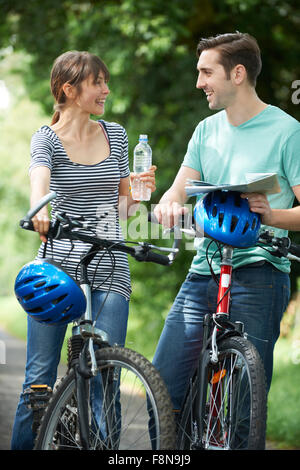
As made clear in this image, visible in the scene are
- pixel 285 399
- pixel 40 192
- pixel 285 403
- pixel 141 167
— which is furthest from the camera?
pixel 285 399

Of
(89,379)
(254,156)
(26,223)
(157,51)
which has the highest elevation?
(157,51)

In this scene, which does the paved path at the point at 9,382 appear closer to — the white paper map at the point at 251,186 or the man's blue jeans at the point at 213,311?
the man's blue jeans at the point at 213,311

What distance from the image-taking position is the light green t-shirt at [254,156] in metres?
3.15

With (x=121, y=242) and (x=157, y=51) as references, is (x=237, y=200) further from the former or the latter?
(x=157, y=51)

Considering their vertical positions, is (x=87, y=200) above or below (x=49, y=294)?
above

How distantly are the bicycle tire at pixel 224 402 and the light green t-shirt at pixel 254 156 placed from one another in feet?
1.61

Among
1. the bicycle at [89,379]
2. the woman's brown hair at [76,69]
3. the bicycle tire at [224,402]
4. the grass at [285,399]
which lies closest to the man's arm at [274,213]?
the bicycle at [89,379]

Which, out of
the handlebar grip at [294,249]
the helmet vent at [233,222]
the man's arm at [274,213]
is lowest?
the handlebar grip at [294,249]

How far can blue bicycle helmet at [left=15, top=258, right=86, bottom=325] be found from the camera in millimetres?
2730

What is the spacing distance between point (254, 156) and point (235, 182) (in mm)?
134

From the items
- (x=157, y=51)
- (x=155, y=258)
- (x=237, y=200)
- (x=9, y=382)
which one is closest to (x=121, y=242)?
(x=155, y=258)

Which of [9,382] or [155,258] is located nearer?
[155,258]

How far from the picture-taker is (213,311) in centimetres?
326
